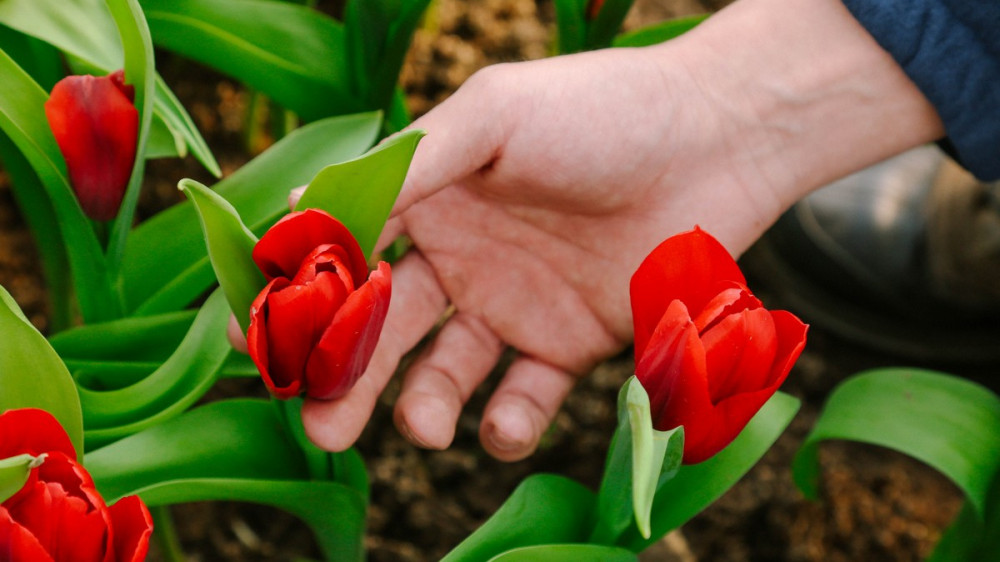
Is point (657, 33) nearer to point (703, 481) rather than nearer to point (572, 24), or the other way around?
Result: point (572, 24)

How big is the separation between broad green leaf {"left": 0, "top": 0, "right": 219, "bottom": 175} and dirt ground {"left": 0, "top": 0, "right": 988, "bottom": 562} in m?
0.53

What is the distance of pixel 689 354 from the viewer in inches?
18.2

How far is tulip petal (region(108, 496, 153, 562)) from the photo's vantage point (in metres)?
0.42

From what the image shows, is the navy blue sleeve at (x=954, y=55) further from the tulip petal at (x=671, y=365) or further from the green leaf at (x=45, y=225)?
the green leaf at (x=45, y=225)

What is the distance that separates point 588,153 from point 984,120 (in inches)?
15.9

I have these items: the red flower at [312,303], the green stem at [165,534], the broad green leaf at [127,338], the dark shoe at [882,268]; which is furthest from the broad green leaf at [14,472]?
the dark shoe at [882,268]

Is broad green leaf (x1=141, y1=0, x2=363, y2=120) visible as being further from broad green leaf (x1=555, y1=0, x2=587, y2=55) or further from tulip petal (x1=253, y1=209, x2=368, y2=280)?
tulip petal (x1=253, y1=209, x2=368, y2=280)

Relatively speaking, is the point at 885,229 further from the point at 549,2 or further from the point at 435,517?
the point at 435,517

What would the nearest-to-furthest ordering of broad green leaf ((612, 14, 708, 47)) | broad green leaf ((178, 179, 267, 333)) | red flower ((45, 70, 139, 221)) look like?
broad green leaf ((178, 179, 267, 333)), red flower ((45, 70, 139, 221)), broad green leaf ((612, 14, 708, 47))

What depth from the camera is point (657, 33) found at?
980 millimetres

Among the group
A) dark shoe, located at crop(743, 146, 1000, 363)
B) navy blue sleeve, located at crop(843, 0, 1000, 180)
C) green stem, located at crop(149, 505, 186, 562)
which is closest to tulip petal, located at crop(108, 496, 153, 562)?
green stem, located at crop(149, 505, 186, 562)

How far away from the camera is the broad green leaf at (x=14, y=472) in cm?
39

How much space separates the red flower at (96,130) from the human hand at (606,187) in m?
0.22

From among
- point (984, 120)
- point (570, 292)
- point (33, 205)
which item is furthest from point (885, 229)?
point (33, 205)
